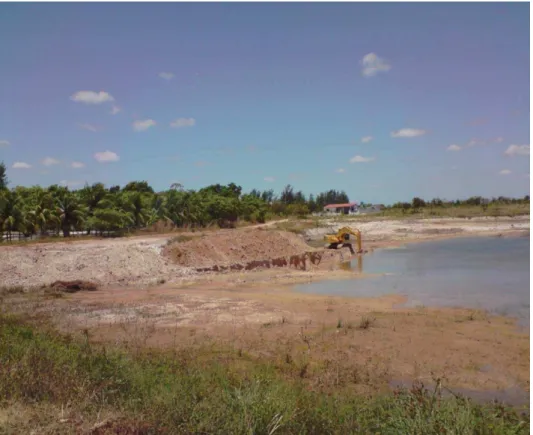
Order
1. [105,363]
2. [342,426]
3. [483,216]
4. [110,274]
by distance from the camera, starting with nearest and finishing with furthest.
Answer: [342,426], [105,363], [110,274], [483,216]

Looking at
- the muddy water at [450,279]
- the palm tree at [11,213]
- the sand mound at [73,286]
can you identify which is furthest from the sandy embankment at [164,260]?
the palm tree at [11,213]

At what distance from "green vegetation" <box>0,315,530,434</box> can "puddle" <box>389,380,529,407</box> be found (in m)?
1.48

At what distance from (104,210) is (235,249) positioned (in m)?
10.8

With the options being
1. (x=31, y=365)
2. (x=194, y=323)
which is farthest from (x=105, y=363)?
(x=194, y=323)

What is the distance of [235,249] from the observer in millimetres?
33656

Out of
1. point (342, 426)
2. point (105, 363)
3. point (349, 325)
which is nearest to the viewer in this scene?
point (342, 426)

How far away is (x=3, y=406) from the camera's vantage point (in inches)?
198

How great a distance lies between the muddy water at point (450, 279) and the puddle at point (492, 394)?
228 inches

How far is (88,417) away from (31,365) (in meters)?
1.78

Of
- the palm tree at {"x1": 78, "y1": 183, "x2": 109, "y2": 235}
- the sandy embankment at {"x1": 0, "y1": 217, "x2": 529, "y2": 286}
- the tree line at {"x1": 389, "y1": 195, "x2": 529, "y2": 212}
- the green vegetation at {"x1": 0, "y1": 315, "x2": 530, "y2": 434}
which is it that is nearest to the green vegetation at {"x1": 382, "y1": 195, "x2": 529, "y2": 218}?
the tree line at {"x1": 389, "y1": 195, "x2": 529, "y2": 212}

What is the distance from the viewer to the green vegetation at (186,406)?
4824mm

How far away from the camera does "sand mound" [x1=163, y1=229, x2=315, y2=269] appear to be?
2961 centimetres

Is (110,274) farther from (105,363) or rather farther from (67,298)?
(105,363)

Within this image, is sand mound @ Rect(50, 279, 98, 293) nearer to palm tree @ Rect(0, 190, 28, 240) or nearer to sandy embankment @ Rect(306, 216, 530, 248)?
palm tree @ Rect(0, 190, 28, 240)
